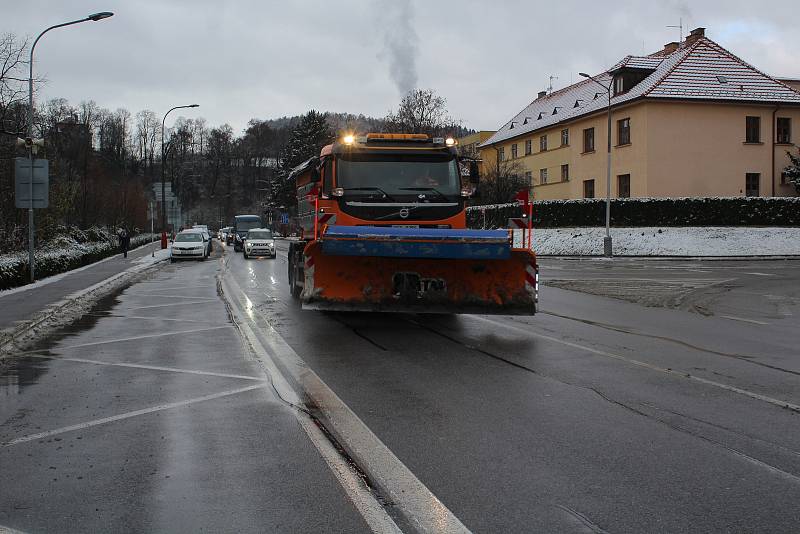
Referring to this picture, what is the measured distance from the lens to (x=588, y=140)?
48.8m

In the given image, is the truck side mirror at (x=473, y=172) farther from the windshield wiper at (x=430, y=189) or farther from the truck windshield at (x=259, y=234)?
the truck windshield at (x=259, y=234)

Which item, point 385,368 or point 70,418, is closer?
point 70,418

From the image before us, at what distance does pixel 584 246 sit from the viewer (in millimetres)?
40188

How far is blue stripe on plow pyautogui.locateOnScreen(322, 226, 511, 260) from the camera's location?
9.91m

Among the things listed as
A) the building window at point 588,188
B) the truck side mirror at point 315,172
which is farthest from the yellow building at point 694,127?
the truck side mirror at point 315,172

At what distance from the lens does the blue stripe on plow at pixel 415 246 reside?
991 cm

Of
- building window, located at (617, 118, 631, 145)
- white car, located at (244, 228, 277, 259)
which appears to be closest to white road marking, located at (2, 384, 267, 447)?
→ white car, located at (244, 228, 277, 259)

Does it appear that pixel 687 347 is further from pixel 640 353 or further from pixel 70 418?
pixel 70 418

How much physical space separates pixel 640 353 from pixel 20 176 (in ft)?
59.5

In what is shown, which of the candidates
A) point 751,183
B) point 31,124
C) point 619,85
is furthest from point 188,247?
point 751,183

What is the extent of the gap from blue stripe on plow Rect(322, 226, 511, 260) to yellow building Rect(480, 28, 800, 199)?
3479 cm

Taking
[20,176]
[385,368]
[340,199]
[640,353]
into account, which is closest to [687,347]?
[640,353]

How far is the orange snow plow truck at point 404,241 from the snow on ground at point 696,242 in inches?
1111

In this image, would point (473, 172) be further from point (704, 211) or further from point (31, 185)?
point (704, 211)
